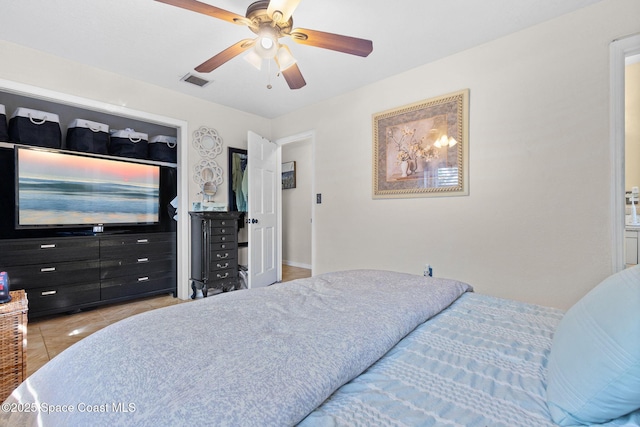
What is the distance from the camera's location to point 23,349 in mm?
1534

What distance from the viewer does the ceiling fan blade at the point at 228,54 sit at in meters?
1.84

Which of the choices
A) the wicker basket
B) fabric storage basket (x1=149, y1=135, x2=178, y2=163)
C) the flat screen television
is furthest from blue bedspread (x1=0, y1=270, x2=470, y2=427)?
fabric storage basket (x1=149, y1=135, x2=178, y2=163)

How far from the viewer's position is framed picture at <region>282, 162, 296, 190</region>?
546cm

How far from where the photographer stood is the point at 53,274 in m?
2.70

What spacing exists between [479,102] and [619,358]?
7.77 ft

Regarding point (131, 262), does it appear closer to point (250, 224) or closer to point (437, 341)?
point (250, 224)

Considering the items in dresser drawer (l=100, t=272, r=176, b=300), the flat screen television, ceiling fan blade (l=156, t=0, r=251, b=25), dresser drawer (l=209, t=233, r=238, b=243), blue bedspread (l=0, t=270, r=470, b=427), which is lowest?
dresser drawer (l=100, t=272, r=176, b=300)

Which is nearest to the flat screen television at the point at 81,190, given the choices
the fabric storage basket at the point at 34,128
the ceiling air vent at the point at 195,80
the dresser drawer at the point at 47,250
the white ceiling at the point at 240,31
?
the fabric storage basket at the point at 34,128

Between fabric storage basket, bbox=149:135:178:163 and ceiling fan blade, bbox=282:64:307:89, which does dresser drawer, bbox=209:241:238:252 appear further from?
ceiling fan blade, bbox=282:64:307:89

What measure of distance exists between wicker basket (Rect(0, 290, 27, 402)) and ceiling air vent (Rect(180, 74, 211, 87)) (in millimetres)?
2352

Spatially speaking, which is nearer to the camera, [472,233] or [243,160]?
[472,233]

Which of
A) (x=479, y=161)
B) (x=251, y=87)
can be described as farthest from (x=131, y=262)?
(x=479, y=161)

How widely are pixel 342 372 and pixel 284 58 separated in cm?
196

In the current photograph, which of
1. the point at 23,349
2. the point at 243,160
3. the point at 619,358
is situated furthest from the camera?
the point at 243,160
